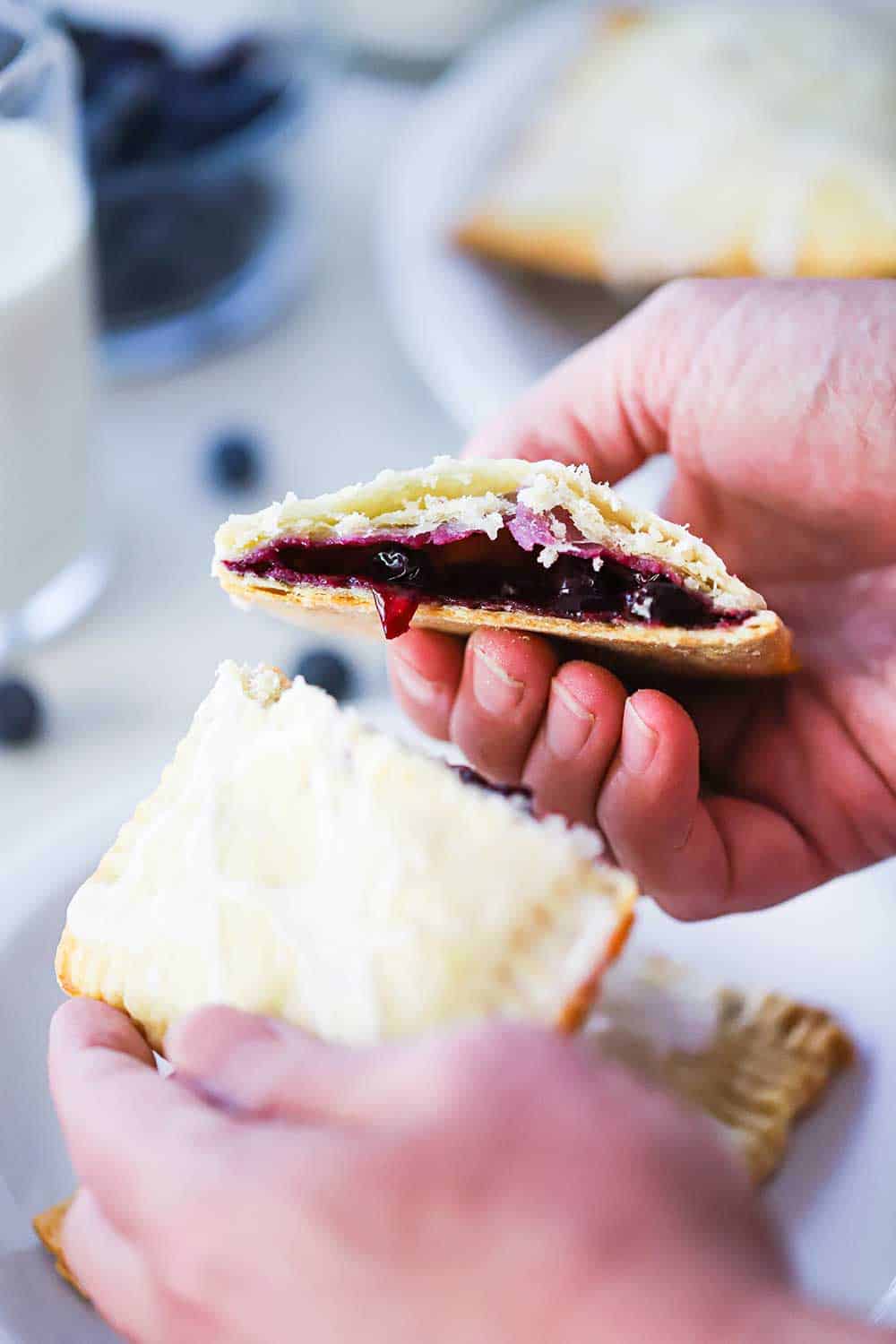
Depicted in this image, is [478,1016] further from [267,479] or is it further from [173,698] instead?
[267,479]

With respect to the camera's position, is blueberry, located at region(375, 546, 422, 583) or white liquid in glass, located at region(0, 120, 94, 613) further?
white liquid in glass, located at region(0, 120, 94, 613)

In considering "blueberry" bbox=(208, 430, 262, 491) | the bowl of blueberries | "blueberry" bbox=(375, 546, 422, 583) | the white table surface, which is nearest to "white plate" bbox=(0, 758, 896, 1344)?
the white table surface

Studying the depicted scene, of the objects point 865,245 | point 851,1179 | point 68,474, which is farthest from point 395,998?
point 865,245

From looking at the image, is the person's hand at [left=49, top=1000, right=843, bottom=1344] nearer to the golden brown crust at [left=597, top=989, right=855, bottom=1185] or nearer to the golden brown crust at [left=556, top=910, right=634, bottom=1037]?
the golden brown crust at [left=556, top=910, right=634, bottom=1037]

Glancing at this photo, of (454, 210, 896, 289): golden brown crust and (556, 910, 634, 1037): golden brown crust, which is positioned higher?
(454, 210, 896, 289): golden brown crust

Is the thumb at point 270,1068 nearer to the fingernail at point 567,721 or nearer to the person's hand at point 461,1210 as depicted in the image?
the person's hand at point 461,1210

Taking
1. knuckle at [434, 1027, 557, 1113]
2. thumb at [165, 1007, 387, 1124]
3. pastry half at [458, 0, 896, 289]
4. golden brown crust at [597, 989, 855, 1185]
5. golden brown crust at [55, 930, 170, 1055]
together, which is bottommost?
golden brown crust at [597, 989, 855, 1185]

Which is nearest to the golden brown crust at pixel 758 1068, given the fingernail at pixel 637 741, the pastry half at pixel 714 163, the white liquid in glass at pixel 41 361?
the fingernail at pixel 637 741
